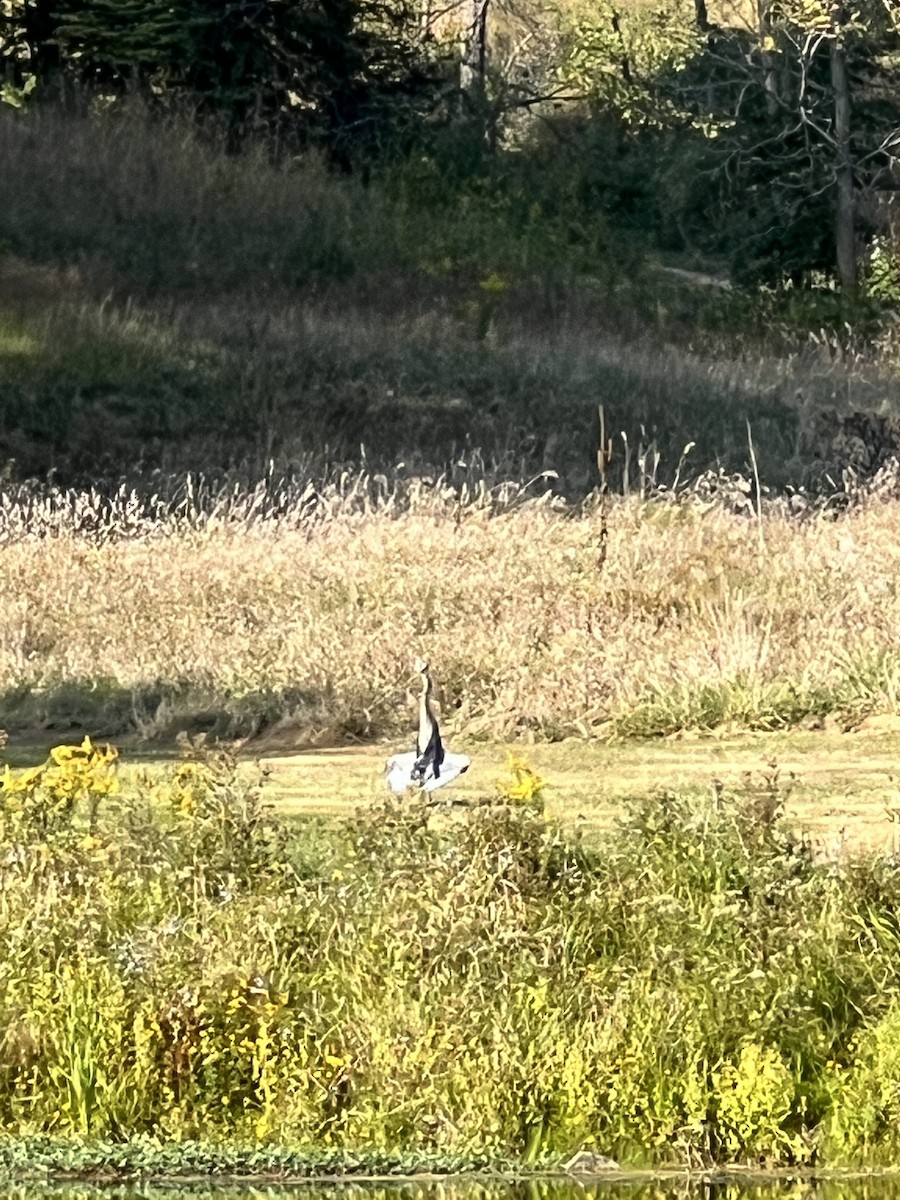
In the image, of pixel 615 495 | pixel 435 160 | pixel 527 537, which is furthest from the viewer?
pixel 435 160

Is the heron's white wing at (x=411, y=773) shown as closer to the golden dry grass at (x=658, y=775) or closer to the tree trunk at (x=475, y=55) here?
the golden dry grass at (x=658, y=775)

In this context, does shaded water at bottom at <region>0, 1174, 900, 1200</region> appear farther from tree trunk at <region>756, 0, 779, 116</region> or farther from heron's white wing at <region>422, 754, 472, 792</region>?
tree trunk at <region>756, 0, 779, 116</region>

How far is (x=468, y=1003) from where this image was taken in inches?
347

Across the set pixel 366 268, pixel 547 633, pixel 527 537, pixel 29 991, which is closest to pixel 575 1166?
pixel 29 991

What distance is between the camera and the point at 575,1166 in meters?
8.59

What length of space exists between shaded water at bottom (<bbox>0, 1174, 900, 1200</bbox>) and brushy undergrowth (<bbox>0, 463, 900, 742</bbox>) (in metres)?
6.21

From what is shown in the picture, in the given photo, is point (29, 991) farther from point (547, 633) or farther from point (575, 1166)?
point (547, 633)

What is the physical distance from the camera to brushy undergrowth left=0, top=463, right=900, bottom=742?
49.7 ft

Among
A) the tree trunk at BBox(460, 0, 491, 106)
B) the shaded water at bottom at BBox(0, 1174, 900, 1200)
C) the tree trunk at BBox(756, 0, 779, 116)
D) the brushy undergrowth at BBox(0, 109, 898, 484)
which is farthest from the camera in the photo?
the tree trunk at BBox(460, 0, 491, 106)

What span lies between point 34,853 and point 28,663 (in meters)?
7.40

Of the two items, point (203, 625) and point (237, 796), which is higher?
point (237, 796)

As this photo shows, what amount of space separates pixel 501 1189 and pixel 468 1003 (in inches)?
27.1

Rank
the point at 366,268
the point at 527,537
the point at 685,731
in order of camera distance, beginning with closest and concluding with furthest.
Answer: the point at 685,731
the point at 527,537
the point at 366,268

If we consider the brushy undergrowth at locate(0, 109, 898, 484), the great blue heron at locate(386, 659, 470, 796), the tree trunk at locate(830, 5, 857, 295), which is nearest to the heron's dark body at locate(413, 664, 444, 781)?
the great blue heron at locate(386, 659, 470, 796)
